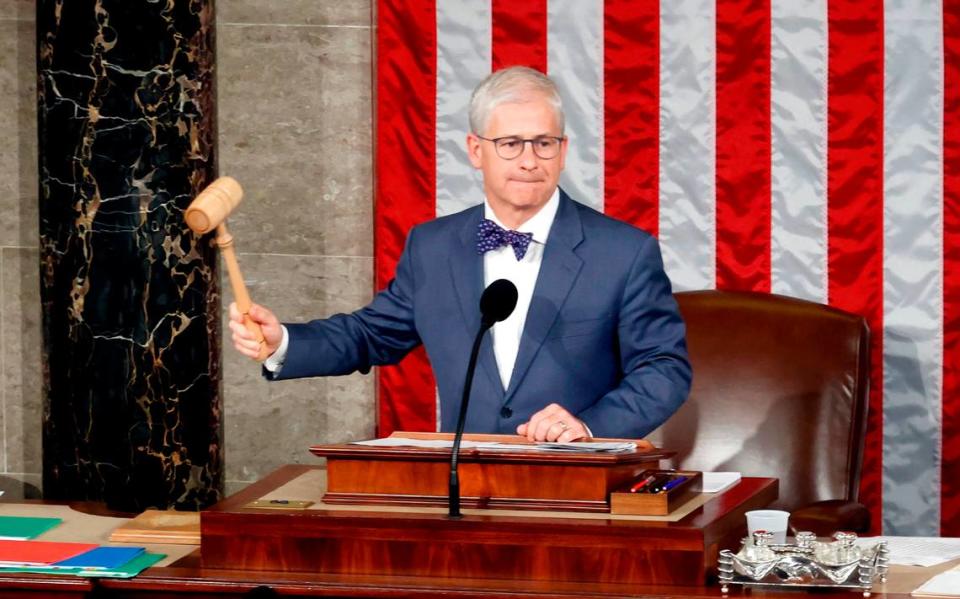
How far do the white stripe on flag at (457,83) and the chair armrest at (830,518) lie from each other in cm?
159

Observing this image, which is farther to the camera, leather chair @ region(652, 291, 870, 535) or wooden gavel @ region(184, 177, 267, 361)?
leather chair @ region(652, 291, 870, 535)

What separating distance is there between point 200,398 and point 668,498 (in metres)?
2.40

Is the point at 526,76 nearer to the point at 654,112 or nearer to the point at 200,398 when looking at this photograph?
the point at 654,112

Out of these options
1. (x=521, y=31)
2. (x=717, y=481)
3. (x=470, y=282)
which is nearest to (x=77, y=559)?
(x=470, y=282)

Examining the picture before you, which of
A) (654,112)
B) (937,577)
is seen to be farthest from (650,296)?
(654,112)

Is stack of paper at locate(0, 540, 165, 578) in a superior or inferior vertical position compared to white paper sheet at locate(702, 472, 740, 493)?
inferior

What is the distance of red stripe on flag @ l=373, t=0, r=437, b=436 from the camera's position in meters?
4.71

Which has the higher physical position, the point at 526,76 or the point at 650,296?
the point at 526,76

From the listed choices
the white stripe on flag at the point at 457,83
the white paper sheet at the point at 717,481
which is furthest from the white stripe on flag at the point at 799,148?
the white paper sheet at the point at 717,481

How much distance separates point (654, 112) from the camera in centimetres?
465

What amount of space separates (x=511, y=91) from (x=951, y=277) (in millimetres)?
1977

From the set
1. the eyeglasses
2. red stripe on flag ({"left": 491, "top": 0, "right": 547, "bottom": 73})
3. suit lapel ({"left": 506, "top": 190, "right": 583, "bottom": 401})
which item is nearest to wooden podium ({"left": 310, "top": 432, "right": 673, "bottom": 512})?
suit lapel ({"left": 506, "top": 190, "right": 583, "bottom": 401})

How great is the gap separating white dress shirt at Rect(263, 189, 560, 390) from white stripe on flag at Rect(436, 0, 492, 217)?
4.43 feet

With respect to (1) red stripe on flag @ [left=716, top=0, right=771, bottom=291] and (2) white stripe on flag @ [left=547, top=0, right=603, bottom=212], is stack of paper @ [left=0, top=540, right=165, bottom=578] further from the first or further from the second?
(1) red stripe on flag @ [left=716, top=0, right=771, bottom=291]
